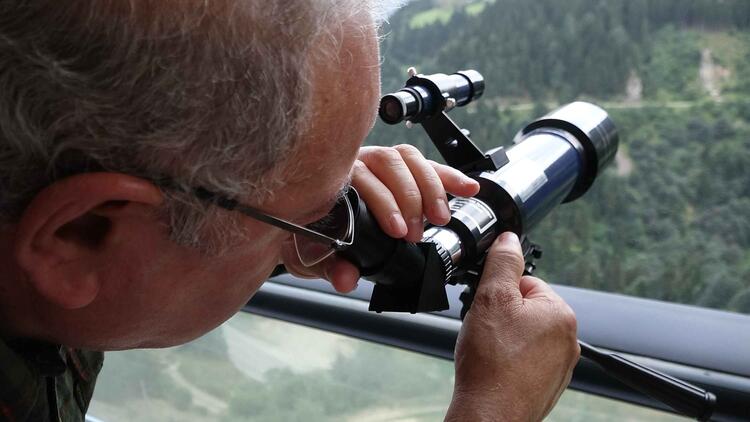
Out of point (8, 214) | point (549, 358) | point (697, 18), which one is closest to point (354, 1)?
point (8, 214)

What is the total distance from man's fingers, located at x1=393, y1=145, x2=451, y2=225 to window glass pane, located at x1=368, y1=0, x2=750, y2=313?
1.04 ft

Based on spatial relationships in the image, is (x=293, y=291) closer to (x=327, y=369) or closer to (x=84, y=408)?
(x=327, y=369)

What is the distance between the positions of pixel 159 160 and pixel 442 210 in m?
0.42

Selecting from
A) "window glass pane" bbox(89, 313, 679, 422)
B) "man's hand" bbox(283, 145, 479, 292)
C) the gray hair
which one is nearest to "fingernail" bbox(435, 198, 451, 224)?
"man's hand" bbox(283, 145, 479, 292)

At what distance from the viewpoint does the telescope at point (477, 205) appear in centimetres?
95

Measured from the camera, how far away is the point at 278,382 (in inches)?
69.4

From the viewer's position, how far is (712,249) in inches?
54.2

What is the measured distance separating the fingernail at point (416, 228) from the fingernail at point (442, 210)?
27 millimetres

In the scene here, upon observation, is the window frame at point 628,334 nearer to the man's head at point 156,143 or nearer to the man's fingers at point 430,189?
the man's fingers at point 430,189

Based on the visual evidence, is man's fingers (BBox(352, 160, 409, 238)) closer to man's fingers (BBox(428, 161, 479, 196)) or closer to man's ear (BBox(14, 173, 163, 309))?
man's fingers (BBox(428, 161, 479, 196))

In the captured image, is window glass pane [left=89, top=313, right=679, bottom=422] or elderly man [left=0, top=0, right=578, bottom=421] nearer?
elderly man [left=0, top=0, right=578, bottom=421]

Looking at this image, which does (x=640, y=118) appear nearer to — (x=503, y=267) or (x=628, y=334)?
(x=628, y=334)

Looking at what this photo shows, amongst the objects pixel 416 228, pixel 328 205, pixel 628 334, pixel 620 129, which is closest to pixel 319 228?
pixel 328 205

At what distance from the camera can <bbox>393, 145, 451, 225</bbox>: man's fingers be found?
0.99 m
